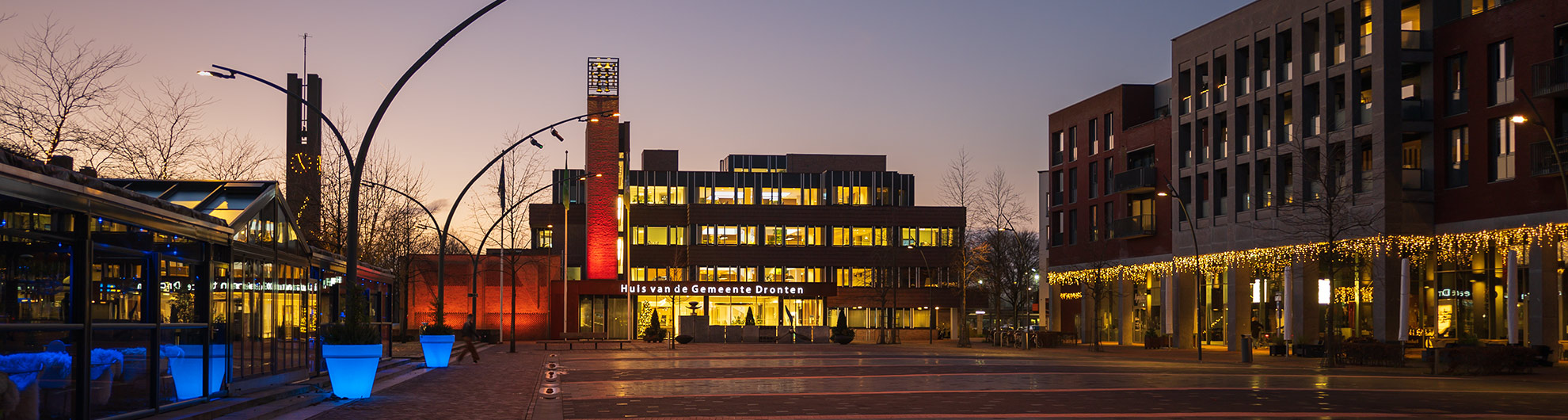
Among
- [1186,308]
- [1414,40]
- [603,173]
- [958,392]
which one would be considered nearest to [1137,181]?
[1186,308]

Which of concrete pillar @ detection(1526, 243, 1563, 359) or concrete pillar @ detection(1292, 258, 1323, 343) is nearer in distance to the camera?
concrete pillar @ detection(1526, 243, 1563, 359)

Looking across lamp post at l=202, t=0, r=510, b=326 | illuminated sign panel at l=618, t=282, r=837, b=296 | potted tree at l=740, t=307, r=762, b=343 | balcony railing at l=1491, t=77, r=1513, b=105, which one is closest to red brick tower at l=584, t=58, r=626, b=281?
illuminated sign panel at l=618, t=282, r=837, b=296

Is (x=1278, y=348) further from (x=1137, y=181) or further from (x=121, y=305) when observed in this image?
(x=121, y=305)

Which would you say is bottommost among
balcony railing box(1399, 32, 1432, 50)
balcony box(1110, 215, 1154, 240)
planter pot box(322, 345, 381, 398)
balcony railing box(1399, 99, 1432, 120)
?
planter pot box(322, 345, 381, 398)

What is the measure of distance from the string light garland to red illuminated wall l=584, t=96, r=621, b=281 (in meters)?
31.9

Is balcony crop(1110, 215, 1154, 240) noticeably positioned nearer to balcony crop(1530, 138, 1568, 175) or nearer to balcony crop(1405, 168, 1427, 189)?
balcony crop(1405, 168, 1427, 189)

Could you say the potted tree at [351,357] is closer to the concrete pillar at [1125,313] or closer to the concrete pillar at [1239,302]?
the concrete pillar at [1239,302]

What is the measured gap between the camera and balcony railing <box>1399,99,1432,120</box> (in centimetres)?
4219

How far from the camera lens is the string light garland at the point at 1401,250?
37031mm

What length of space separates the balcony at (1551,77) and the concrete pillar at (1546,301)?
4277 mm

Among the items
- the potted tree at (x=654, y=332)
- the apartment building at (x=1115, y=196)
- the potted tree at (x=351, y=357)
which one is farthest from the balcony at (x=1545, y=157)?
the potted tree at (x=654, y=332)

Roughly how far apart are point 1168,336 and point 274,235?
42992mm

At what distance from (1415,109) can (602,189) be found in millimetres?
48133

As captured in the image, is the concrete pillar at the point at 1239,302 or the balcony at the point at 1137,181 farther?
the balcony at the point at 1137,181
